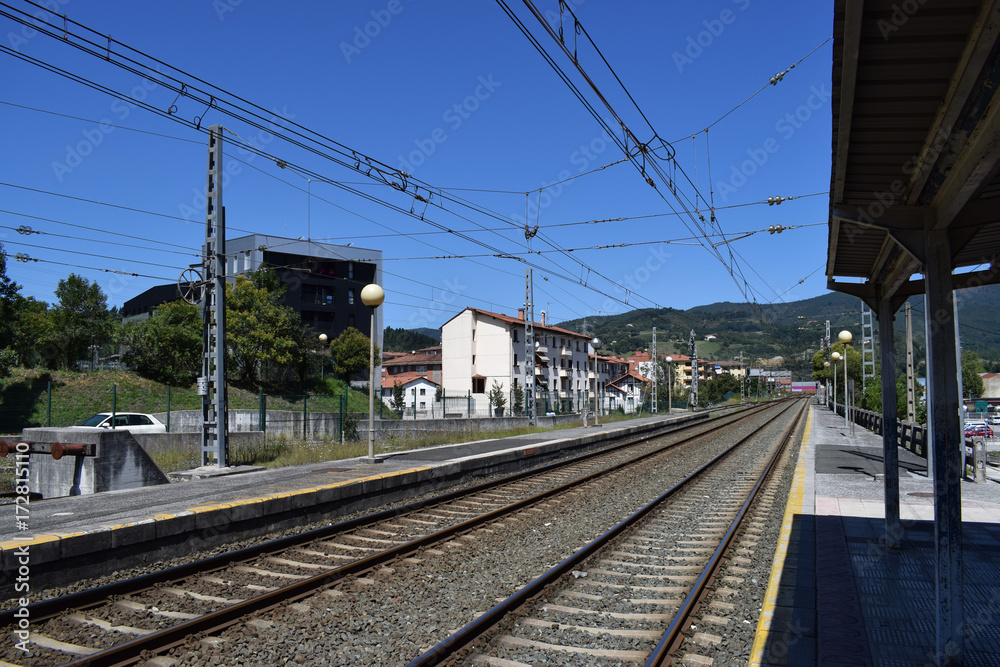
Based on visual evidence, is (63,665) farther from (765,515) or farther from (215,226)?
(215,226)

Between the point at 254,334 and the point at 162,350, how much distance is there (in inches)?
251

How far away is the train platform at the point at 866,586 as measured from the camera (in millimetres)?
4547

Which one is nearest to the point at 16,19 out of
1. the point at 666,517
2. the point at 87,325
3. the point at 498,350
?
the point at 666,517

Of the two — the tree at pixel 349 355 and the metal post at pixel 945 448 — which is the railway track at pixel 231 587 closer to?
the metal post at pixel 945 448

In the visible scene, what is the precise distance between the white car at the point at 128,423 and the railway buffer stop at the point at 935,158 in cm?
2090

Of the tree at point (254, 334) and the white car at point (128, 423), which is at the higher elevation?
the tree at point (254, 334)

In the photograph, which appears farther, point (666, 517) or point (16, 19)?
point (666, 517)

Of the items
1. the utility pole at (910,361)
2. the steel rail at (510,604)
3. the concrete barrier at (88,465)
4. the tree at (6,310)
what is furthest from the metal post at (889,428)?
the tree at (6,310)

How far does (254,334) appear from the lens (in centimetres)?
4331

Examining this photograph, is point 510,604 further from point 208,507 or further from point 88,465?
point 88,465

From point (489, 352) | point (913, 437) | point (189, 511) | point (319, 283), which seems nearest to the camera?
point (189, 511)

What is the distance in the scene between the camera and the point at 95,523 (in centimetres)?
728

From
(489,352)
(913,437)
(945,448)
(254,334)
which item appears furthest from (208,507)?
(489,352)

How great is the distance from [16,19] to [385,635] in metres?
8.32
